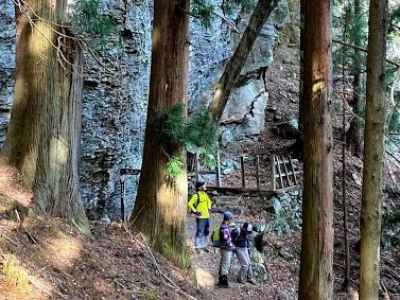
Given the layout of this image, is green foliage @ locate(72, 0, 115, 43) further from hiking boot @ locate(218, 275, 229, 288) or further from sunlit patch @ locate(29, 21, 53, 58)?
hiking boot @ locate(218, 275, 229, 288)

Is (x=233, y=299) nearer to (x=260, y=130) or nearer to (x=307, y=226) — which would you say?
(x=307, y=226)

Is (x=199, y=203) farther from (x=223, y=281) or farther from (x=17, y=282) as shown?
(x=17, y=282)

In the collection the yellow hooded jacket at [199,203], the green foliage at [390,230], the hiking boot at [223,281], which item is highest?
the yellow hooded jacket at [199,203]

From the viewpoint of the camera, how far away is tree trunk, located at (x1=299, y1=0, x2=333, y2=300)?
20.0ft

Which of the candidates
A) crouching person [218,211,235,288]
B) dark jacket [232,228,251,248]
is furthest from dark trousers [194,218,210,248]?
crouching person [218,211,235,288]

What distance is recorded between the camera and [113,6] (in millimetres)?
13867

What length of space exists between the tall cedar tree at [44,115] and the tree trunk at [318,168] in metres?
3.16

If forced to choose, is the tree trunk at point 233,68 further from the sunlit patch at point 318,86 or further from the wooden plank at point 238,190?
the wooden plank at point 238,190

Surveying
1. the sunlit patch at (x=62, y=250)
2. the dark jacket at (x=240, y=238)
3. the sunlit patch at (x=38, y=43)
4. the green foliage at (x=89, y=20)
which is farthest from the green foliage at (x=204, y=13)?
the dark jacket at (x=240, y=238)

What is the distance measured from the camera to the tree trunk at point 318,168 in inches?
239

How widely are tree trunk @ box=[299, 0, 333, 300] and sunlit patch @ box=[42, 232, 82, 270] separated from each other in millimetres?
2803

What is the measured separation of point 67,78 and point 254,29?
3.51 meters

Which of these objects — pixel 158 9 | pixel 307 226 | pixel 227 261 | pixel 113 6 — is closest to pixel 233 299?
pixel 227 261

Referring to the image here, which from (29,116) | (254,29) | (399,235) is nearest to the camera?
(29,116)
